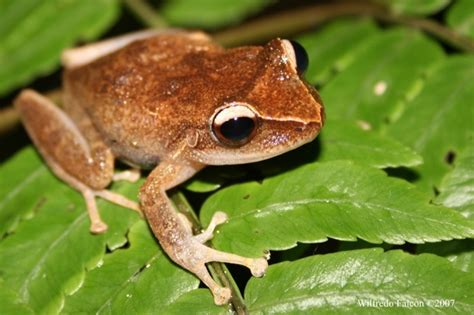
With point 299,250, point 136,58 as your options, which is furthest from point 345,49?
point 299,250

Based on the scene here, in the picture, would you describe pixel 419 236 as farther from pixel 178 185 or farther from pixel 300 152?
pixel 178 185

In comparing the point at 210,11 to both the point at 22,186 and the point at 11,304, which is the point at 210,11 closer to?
the point at 22,186

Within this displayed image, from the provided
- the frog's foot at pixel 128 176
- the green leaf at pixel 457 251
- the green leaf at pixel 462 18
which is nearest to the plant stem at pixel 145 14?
the frog's foot at pixel 128 176

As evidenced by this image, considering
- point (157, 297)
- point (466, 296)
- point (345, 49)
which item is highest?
point (345, 49)

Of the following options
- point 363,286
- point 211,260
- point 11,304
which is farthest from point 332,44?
point 11,304

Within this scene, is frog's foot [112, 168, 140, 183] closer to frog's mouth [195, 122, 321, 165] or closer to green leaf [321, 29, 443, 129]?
frog's mouth [195, 122, 321, 165]

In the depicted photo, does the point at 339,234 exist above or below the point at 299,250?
above

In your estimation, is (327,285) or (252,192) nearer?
(327,285)
